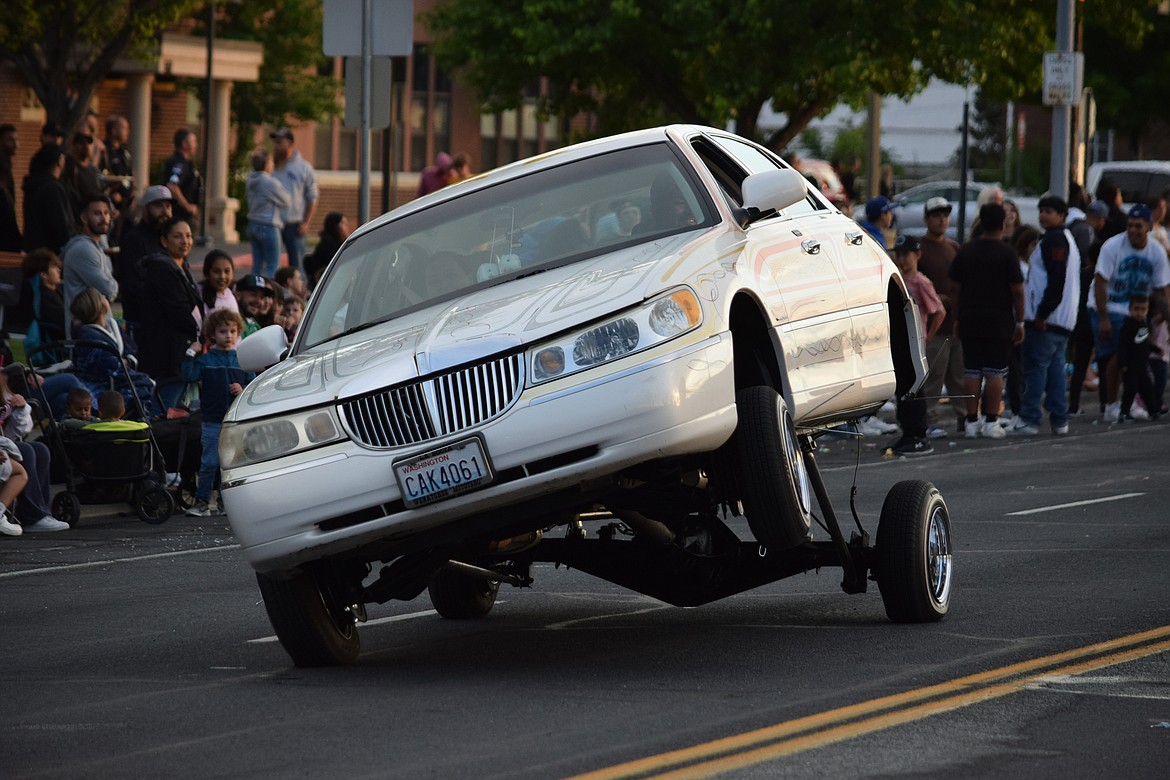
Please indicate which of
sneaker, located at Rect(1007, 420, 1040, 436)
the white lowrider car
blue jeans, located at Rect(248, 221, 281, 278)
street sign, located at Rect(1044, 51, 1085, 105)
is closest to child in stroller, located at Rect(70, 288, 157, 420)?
the white lowrider car

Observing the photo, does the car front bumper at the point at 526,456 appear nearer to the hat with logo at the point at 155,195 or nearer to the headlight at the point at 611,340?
the headlight at the point at 611,340

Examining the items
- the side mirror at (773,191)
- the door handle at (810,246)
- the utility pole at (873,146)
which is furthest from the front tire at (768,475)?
the utility pole at (873,146)

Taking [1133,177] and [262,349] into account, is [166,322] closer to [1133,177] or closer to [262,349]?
[262,349]

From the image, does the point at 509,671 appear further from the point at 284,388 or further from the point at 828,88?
the point at 828,88

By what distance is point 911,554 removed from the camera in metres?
8.22

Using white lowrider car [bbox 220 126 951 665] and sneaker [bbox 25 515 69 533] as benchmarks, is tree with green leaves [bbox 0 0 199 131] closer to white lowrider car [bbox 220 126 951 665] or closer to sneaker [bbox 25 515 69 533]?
sneaker [bbox 25 515 69 533]

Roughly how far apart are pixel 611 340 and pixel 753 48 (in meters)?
24.8

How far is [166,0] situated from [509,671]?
26.0 meters

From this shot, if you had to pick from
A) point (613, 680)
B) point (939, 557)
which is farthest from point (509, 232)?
point (939, 557)

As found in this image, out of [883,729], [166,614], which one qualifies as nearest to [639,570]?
[883,729]

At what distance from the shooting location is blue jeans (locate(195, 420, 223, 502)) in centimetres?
1371

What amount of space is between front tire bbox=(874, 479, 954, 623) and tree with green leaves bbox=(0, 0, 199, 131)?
972 inches

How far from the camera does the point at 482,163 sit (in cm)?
5562

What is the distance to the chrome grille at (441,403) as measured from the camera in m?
7.12
